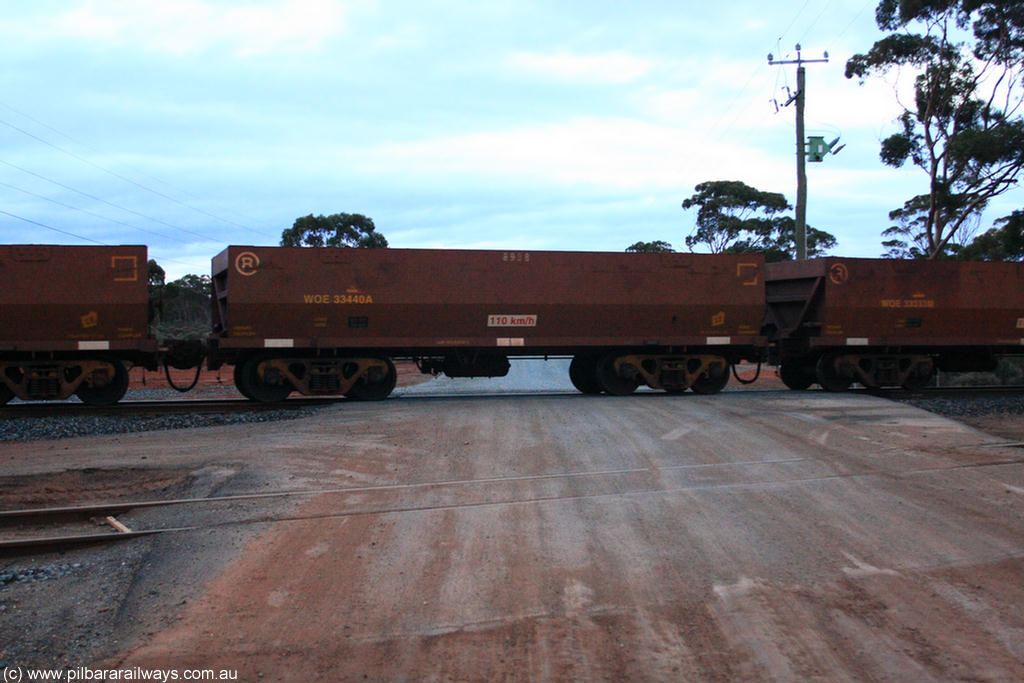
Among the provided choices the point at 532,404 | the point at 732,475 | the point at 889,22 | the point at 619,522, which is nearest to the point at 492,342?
the point at 532,404

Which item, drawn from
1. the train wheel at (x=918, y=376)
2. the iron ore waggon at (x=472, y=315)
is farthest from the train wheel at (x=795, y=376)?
the train wheel at (x=918, y=376)

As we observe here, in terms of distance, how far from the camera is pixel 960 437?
10.3 m

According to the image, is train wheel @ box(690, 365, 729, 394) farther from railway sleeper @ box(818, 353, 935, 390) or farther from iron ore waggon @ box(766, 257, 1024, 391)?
railway sleeper @ box(818, 353, 935, 390)

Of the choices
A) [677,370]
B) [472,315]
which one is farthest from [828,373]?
[472,315]

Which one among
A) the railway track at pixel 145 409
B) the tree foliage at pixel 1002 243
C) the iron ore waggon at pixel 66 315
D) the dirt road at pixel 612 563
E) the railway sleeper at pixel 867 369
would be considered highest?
the tree foliage at pixel 1002 243

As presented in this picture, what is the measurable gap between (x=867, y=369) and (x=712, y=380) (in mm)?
3550

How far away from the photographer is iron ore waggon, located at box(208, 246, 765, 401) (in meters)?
15.1

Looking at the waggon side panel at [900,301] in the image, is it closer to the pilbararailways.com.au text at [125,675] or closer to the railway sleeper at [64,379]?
the railway sleeper at [64,379]

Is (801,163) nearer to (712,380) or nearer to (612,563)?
(712,380)

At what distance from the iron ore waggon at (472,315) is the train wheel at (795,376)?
1.84 meters

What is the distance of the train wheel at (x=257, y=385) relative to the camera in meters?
15.3

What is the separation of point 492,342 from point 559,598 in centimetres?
1083

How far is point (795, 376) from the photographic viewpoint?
1888cm

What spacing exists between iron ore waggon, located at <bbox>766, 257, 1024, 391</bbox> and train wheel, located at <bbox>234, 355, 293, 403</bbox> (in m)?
10.5
